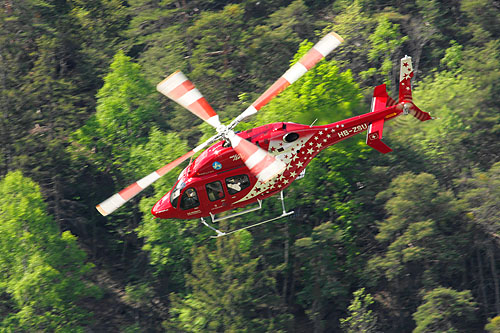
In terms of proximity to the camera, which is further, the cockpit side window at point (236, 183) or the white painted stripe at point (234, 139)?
the cockpit side window at point (236, 183)

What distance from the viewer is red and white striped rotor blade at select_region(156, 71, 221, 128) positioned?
32.6m

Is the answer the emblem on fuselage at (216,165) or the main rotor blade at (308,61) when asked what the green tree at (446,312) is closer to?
the emblem on fuselage at (216,165)

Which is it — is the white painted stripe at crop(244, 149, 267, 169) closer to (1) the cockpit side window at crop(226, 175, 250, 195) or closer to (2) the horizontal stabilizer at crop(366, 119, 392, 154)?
(1) the cockpit side window at crop(226, 175, 250, 195)

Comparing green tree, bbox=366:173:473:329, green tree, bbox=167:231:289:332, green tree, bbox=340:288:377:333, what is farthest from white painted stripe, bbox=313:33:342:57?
green tree, bbox=340:288:377:333

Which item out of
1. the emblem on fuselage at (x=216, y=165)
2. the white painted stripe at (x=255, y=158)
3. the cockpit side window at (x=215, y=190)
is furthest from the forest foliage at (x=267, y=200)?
the white painted stripe at (x=255, y=158)

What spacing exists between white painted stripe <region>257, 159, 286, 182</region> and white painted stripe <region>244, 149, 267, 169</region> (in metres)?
0.69

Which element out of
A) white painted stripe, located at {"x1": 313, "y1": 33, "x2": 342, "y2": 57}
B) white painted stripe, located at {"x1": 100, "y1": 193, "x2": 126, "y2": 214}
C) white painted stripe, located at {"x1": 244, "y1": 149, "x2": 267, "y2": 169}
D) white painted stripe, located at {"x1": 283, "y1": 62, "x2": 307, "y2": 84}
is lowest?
white painted stripe, located at {"x1": 100, "y1": 193, "x2": 126, "y2": 214}

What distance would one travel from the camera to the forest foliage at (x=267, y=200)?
51.7 meters

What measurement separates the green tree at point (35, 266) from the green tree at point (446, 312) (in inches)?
868

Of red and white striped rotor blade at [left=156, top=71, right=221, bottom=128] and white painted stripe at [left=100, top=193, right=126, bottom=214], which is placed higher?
red and white striped rotor blade at [left=156, top=71, right=221, bottom=128]

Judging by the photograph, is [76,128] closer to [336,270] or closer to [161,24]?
[161,24]

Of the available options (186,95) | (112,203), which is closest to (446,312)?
(186,95)

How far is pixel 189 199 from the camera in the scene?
112ft

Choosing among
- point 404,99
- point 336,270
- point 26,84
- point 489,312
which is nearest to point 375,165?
point 336,270
